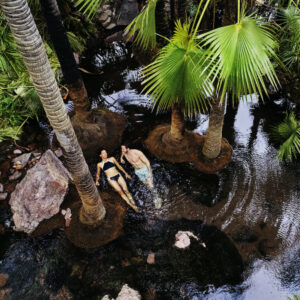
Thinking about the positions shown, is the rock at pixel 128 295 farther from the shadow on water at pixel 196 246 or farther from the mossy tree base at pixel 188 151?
the mossy tree base at pixel 188 151

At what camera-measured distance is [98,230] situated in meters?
5.37

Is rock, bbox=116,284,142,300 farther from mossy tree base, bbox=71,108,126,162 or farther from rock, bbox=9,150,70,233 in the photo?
mossy tree base, bbox=71,108,126,162

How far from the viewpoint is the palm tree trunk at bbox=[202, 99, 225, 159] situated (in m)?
5.31

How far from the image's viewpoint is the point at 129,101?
8.14 m

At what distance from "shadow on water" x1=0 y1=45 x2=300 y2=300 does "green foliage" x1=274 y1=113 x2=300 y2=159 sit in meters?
0.36

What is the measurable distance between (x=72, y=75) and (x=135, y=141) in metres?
2.27

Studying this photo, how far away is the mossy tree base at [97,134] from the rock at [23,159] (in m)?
1.31

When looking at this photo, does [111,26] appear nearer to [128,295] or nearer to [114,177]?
[114,177]

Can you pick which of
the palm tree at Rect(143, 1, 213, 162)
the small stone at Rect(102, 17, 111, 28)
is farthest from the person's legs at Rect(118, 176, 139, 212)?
the small stone at Rect(102, 17, 111, 28)

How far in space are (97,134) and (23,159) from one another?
186cm

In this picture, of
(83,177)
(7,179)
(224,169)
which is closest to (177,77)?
(83,177)

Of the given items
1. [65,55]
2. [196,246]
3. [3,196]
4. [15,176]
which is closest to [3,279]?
[3,196]

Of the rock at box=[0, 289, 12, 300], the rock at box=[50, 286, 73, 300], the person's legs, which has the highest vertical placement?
the person's legs

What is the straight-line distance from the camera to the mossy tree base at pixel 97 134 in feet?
Result: 22.2
